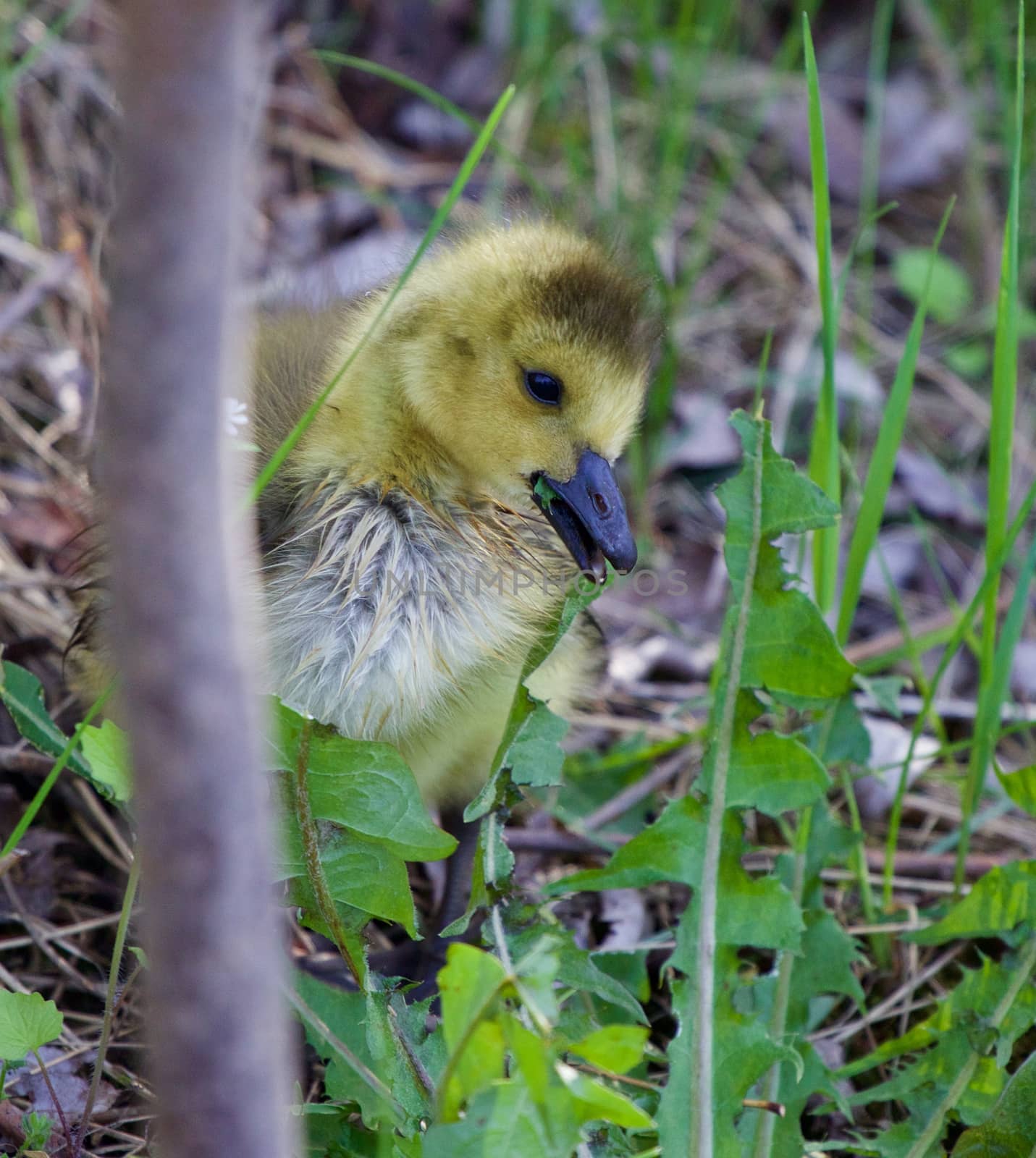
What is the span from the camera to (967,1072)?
145 centimetres

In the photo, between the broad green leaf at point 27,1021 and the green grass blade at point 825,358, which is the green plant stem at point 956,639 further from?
the broad green leaf at point 27,1021

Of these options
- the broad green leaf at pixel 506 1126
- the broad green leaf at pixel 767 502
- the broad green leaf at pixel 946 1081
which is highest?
the broad green leaf at pixel 767 502

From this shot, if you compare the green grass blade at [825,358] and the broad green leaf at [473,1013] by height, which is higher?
the green grass blade at [825,358]

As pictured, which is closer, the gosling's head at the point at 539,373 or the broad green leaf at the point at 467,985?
the broad green leaf at the point at 467,985

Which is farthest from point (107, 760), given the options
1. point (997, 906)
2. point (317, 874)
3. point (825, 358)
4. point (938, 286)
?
point (938, 286)

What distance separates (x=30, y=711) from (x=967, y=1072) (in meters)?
1.14

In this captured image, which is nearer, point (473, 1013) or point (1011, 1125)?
point (473, 1013)

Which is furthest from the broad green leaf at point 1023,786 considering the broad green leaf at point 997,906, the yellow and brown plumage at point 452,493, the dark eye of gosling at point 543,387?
the dark eye of gosling at point 543,387

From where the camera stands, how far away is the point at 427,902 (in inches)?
77.8

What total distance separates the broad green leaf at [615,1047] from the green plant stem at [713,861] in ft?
1.06

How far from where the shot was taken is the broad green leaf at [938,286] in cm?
316

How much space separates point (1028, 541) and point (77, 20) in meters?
2.52

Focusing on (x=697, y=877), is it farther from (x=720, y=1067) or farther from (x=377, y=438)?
(x=377, y=438)

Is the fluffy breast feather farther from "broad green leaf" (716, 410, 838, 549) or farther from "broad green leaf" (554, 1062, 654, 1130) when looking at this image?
"broad green leaf" (554, 1062, 654, 1130)
